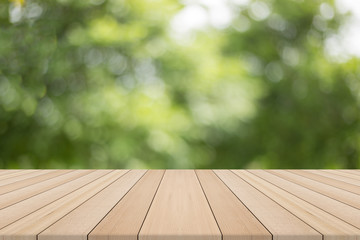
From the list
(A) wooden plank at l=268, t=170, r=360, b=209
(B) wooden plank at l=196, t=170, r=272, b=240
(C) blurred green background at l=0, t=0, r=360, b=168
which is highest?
(C) blurred green background at l=0, t=0, r=360, b=168

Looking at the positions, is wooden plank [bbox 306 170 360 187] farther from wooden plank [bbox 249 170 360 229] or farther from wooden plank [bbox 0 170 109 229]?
wooden plank [bbox 0 170 109 229]

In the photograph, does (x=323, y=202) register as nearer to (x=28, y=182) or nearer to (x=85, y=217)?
(x=85, y=217)

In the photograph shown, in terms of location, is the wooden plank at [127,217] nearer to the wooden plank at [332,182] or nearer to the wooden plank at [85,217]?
the wooden plank at [85,217]

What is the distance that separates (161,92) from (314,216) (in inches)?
109

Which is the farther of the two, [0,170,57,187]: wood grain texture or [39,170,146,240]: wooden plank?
[0,170,57,187]: wood grain texture

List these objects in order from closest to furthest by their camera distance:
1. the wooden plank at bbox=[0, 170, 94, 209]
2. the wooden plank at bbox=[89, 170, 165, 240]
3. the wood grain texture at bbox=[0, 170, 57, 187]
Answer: the wooden plank at bbox=[89, 170, 165, 240] → the wooden plank at bbox=[0, 170, 94, 209] → the wood grain texture at bbox=[0, 170, 57, 187]

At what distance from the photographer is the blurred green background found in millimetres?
3949

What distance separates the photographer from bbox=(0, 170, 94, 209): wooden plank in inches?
64.9

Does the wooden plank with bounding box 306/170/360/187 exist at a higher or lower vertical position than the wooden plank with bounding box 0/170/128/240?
higher

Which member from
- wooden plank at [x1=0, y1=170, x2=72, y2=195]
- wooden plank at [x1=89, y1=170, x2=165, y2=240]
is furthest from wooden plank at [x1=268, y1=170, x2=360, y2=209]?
wooden plank at [x1=0, y1=170, x2=72, y2=195]

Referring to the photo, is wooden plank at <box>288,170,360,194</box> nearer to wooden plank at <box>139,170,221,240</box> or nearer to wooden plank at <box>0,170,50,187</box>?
wooden plank at <box>139,170,221,240</box>

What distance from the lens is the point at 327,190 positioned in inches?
76.6

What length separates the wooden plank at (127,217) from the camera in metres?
1.14

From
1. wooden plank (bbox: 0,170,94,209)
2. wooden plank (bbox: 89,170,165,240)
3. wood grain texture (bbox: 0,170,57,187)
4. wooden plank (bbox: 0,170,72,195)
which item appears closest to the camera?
wooden plank (bbox: 89,170,165,240)
